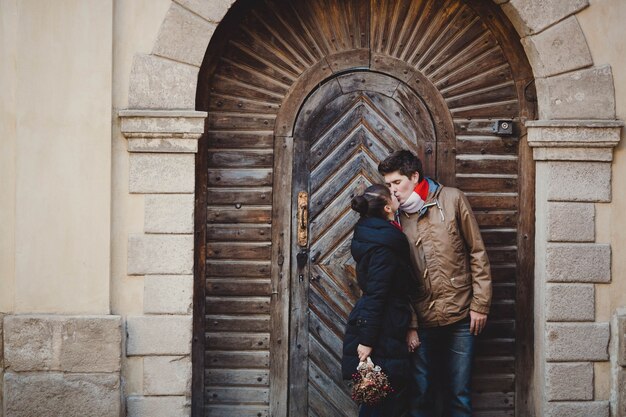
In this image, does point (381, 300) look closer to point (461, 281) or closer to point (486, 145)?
point (461, 281)

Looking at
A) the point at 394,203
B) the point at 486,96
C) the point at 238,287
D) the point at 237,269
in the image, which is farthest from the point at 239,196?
the point at 486,96

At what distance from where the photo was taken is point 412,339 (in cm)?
528

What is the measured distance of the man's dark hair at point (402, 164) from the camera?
5.33m

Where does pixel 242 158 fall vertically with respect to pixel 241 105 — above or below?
below

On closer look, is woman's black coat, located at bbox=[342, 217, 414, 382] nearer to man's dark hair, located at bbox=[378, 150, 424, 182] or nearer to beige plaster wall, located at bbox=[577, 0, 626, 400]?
man's dark hair, located at bbox=[378, 150, 424, 182]

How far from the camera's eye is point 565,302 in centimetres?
550

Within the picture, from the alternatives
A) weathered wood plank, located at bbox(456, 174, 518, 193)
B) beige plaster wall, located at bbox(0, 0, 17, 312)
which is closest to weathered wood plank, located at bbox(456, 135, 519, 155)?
weathered wood plank, located at bbox(456, 174, 518, 193)

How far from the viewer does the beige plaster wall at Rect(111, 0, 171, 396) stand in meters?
5.37

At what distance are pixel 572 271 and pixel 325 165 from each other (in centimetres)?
186

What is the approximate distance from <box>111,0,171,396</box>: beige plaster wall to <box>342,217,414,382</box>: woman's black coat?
1432 millimetres

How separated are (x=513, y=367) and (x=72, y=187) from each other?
3.33m

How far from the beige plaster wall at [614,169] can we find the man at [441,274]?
2.99ft

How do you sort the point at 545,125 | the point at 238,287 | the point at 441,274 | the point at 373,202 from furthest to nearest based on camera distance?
the point at 238,287 → the point at 545,125 → the point at 441,274 → the point at 373,202

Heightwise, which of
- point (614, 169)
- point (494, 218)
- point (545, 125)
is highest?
point (545, 125)
